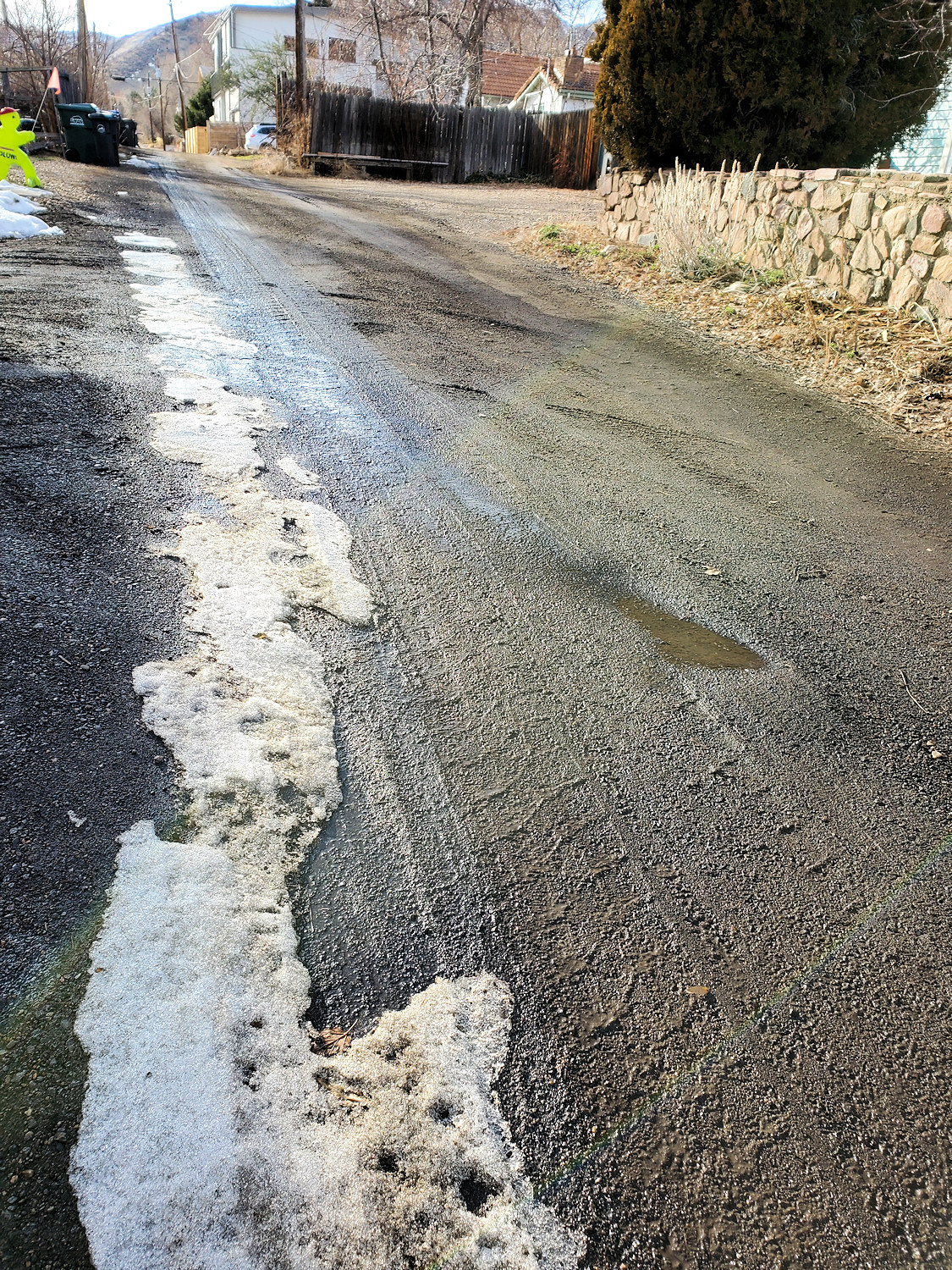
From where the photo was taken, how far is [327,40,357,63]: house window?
44.5 meters

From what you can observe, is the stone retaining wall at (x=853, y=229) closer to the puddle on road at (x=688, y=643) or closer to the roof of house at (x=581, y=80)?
the puddle on road at (x=688, y=643)

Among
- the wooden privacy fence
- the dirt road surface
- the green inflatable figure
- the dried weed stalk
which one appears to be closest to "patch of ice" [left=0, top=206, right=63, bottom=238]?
the green inflatable figure

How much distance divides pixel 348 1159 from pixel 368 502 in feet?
8.81

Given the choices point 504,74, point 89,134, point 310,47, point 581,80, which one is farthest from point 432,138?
point 504,74

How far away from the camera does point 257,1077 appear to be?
1.45m

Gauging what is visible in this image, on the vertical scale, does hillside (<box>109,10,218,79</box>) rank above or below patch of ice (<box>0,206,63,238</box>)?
above

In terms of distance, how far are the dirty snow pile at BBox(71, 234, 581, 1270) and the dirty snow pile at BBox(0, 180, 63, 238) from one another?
824 centimetres

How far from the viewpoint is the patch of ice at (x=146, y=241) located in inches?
347

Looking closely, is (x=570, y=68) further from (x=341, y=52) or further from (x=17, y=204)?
(x=17, y=204)

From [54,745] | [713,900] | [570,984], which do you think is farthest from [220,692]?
[713,900]

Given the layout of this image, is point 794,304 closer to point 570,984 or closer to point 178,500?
point 178,500

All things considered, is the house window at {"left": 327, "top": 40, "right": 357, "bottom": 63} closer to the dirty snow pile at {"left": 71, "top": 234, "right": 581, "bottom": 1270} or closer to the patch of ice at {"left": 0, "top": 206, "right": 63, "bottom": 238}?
the patch of ice at {"left": 0, "top": 206, "right": 63, "bottom": 238}

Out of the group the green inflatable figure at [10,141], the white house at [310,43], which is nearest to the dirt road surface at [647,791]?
the green inflatable figure at [10,141]

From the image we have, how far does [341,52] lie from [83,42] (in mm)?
16564
